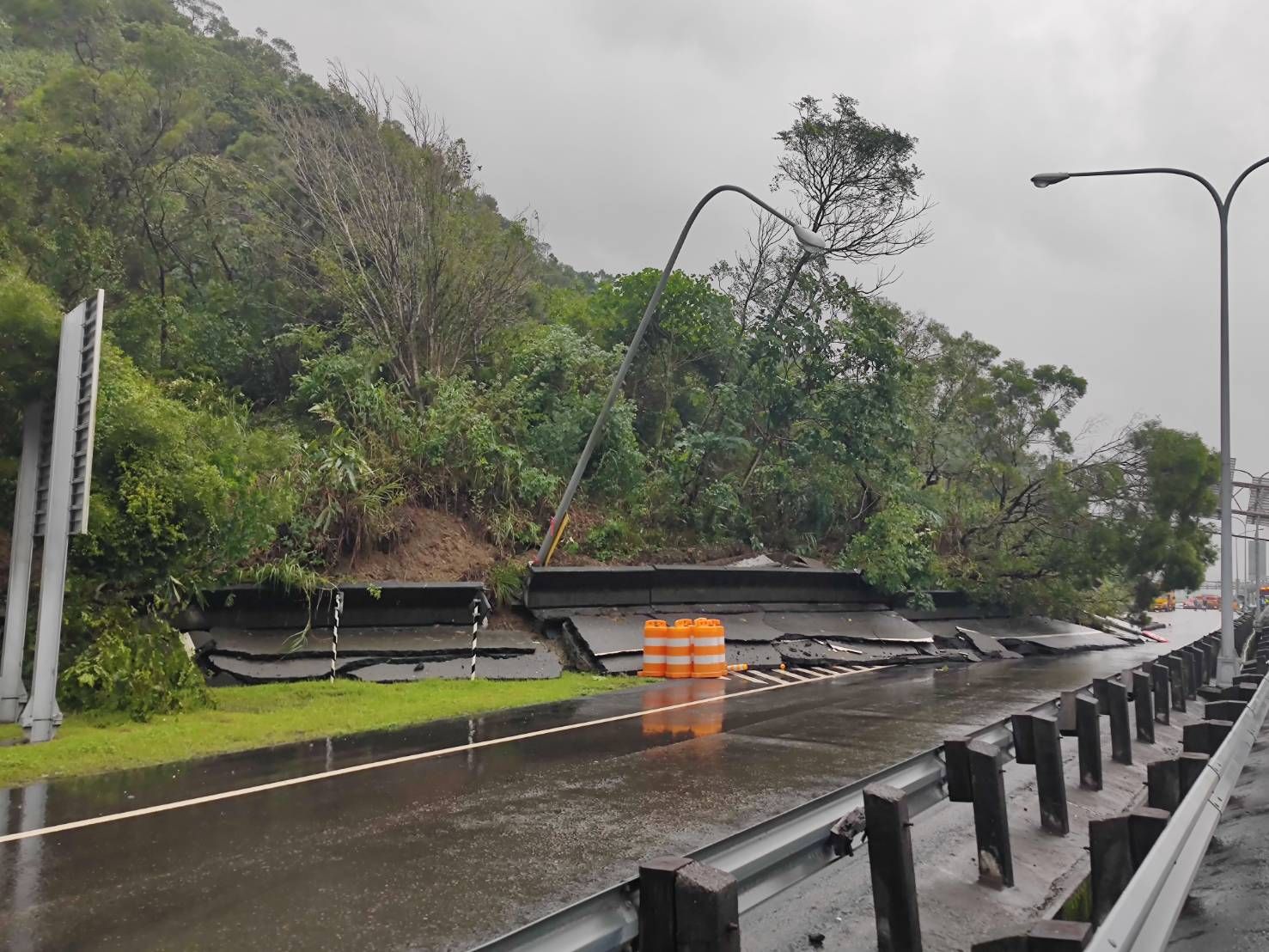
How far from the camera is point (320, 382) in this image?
2236 cm

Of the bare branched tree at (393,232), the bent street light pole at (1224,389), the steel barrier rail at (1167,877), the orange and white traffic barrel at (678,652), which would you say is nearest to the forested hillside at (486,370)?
the bare branched tree at (393,232)

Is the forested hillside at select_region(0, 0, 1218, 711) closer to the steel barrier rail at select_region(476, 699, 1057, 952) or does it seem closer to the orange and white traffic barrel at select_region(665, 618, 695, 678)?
the orange and white traffic barrel at select_region(665, 618, 695, 678)

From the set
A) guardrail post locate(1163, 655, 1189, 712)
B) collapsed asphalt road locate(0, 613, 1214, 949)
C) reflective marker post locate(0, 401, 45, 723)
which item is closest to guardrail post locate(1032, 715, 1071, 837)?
collapsed asphalt road locate(0, 613, 1214, 949)

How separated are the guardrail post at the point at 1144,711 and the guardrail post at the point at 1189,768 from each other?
565 centimetres

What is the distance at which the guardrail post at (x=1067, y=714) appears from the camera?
851cm

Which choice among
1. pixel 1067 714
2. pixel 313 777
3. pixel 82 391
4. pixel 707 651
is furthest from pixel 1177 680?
pixel 82 391

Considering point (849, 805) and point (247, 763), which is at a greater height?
point (849, 805)

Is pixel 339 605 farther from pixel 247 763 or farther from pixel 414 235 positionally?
pixel 414 235

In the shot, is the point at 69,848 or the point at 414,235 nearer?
the point at 69,848

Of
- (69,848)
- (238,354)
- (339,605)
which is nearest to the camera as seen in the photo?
(69,848)

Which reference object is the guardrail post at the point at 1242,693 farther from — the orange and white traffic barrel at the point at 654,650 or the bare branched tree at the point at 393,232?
the bare branched tree at the point at 393,232

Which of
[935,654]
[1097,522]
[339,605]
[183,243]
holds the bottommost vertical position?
[935,654]

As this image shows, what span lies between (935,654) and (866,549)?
3.55 metres

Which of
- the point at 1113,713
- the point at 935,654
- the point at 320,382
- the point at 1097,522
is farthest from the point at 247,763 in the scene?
the point at 1097,522
